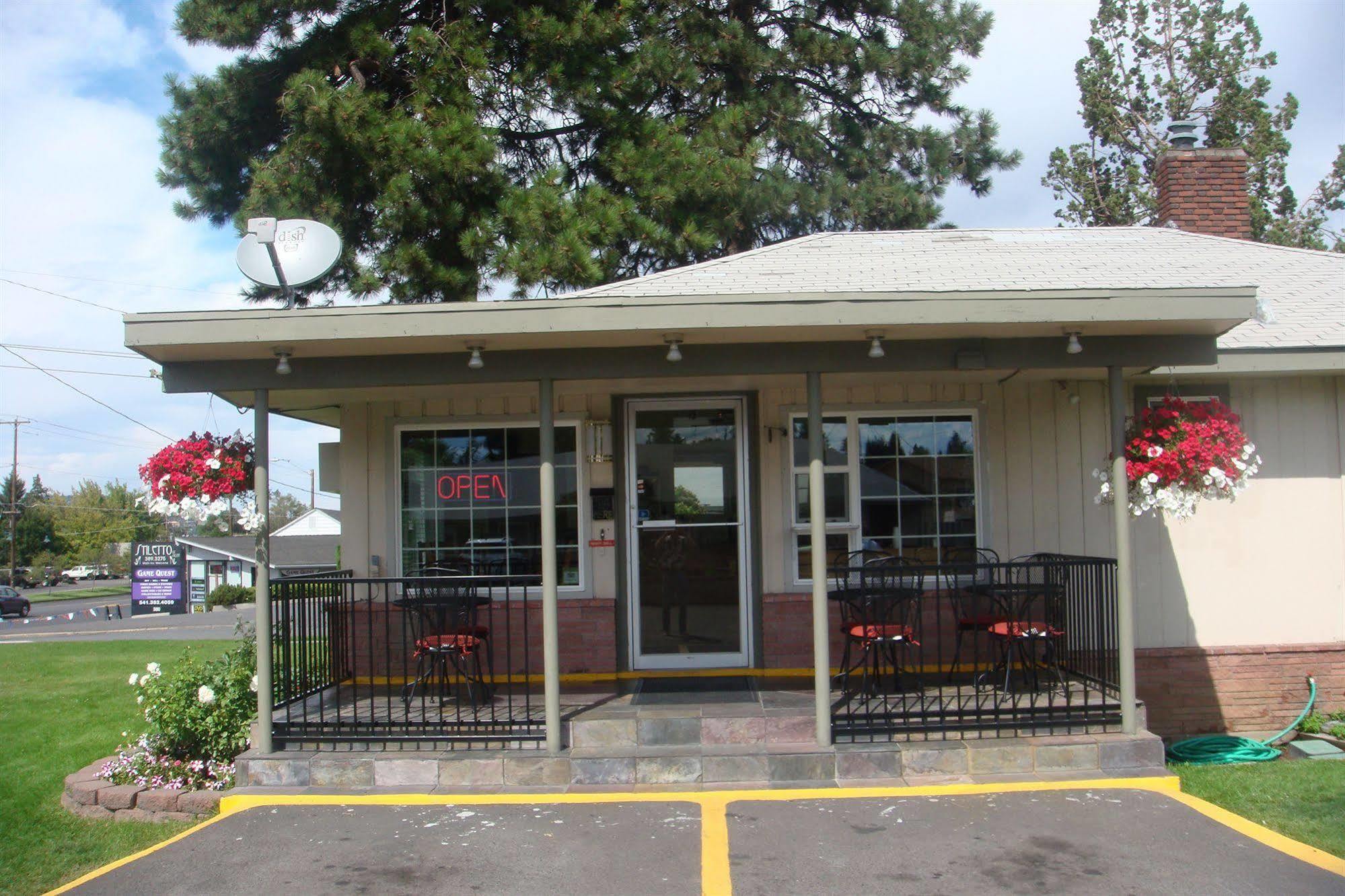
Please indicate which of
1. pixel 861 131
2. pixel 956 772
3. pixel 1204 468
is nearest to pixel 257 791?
pixel 956 772

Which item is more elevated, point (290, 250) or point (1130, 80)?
point (1130, 80)

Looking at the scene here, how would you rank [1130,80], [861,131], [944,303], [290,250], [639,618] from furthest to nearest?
[1130,80] → [861,131] → [639,618] → [290,250] → [944,303]

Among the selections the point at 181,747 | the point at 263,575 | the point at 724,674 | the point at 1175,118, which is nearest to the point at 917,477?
the point at 724,674

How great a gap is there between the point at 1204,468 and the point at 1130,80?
21412 mm

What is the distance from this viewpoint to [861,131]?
1502 centimetres

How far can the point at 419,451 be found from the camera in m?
8.25

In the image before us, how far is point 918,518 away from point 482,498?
11.1ft

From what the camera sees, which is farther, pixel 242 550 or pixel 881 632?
pixel 242 550

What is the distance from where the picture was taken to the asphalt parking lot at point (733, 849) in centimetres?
464

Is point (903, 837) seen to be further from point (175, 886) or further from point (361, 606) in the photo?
point (361, 606)

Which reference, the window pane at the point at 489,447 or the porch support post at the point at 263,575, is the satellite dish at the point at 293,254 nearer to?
the porch support post at the point at 263,575

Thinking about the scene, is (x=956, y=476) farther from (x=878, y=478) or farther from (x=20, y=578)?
(x=20, y=578)

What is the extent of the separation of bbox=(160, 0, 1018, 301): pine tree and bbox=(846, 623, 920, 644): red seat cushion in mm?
6627

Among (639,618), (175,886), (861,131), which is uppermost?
(861,131)
